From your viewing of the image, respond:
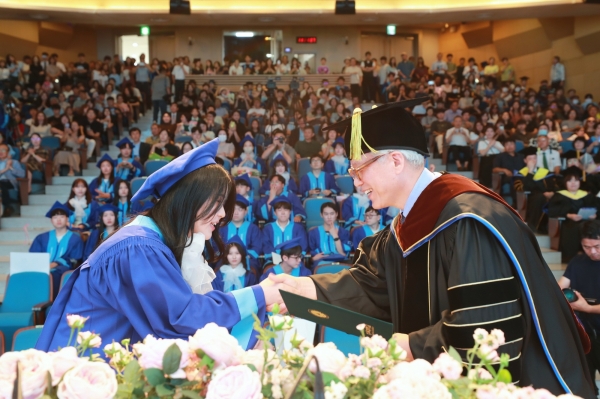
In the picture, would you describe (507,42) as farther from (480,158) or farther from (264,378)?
(264,378)

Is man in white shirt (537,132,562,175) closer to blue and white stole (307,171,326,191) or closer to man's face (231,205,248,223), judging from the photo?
blue and white stole (307,171,326,191)

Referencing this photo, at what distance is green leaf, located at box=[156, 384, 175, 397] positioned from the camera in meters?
1.24

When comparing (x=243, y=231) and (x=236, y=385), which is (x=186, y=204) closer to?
(x=236, y=385)

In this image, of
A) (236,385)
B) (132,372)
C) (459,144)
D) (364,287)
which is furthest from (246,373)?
(459,144)

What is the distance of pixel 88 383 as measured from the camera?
3.90 feet

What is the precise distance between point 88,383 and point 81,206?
8359mm

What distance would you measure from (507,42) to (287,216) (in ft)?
55.6

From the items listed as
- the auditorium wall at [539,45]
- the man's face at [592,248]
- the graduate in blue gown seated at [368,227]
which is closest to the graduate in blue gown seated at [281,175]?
the graduate in blue gown seated at [368,227]

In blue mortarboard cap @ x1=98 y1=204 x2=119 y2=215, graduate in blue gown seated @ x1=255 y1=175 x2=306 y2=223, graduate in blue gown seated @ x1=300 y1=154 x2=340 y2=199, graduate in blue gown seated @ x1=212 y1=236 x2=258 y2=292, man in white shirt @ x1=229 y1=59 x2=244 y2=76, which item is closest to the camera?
graduate in blue gown seated @ x1=212 y1=236 x2=258 y2=292

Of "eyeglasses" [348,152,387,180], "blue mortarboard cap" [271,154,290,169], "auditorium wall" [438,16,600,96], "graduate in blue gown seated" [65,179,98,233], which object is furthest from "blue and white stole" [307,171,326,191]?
"auditorium wall" [438,16,600,96]

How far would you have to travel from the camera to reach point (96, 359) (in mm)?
1429

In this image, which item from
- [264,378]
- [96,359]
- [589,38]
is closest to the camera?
[264,378]

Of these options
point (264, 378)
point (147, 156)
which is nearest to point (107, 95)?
point (147, 156)

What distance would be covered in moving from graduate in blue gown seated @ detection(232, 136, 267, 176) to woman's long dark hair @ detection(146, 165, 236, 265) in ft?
27.7
